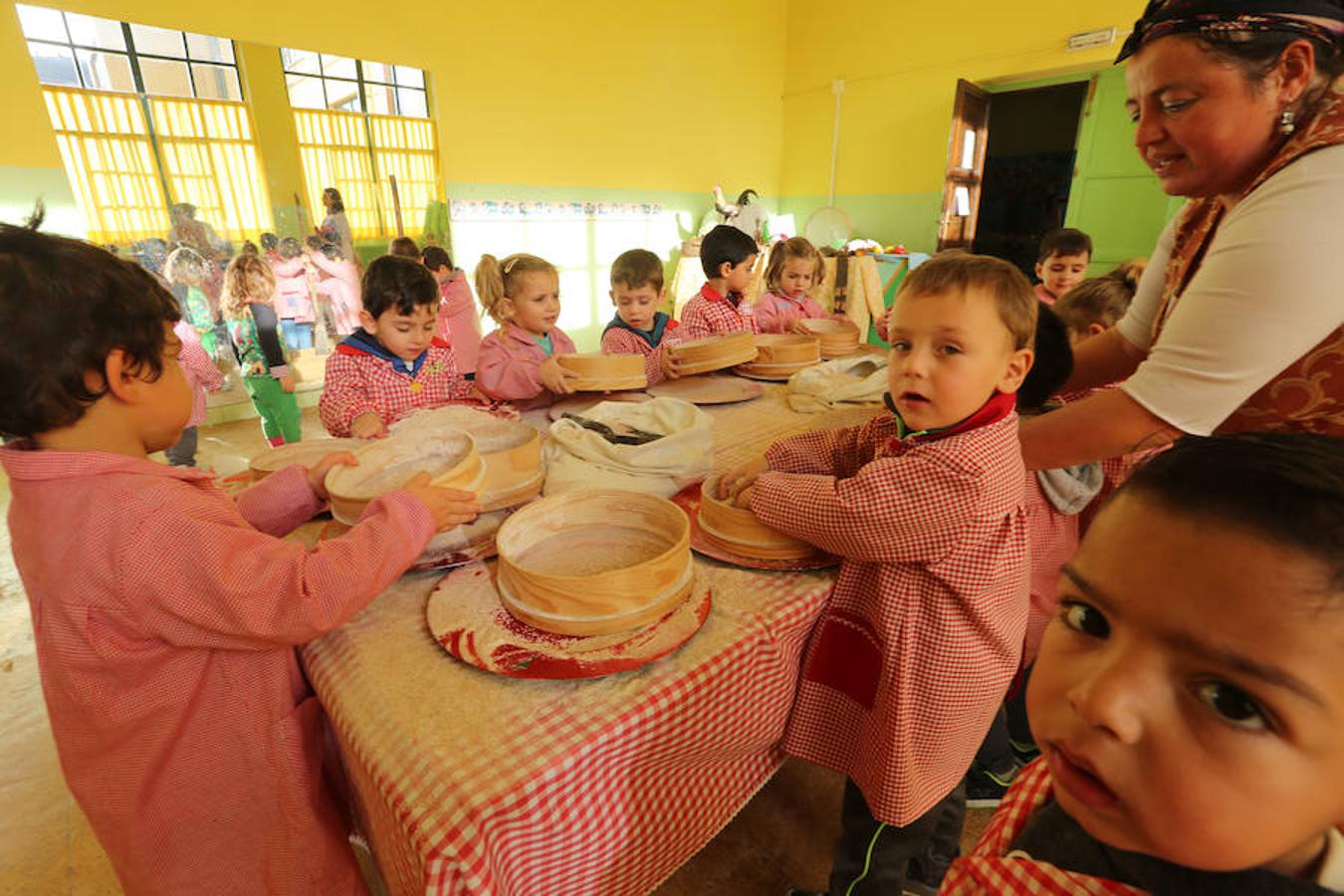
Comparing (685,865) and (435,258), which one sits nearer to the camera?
(685,865)

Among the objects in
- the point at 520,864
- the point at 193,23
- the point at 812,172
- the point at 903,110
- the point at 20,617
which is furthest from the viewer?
the point at 812,172

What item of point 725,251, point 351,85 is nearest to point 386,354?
point 725,251

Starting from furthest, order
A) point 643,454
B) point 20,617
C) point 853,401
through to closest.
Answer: point 20,617 → point 853,401 → point 643,454

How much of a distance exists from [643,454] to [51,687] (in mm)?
1231

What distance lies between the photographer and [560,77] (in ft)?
25.0

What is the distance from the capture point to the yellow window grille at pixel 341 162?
593cm

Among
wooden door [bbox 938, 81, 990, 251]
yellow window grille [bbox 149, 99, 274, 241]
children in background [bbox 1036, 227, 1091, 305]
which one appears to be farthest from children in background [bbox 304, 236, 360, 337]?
wooden door [bbox 938, 81, 990, 251]

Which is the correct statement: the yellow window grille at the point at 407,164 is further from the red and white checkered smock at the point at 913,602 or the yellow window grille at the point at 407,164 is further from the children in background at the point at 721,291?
the red and white checkered smock at the point at 913,602

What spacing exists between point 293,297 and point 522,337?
442 cm

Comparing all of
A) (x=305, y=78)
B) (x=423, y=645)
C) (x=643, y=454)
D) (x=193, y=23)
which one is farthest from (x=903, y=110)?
(x=423, y=645)

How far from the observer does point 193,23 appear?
518 centimetres

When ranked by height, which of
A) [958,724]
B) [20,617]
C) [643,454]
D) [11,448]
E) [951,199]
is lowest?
[20,617]

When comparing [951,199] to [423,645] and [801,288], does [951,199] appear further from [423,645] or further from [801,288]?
[423,645]

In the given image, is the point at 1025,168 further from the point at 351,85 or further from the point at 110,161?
the point at 110,161
